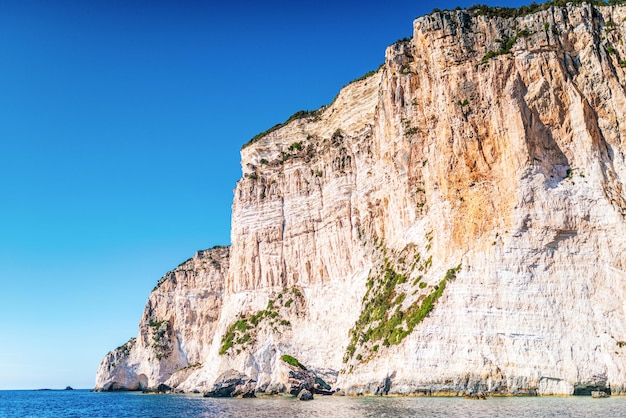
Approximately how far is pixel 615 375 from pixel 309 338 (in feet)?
103

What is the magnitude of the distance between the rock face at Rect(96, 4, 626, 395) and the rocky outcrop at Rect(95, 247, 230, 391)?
25182mm

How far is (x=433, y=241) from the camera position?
4581 centimetres

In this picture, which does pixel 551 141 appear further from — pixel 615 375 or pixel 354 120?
pixel 354 120

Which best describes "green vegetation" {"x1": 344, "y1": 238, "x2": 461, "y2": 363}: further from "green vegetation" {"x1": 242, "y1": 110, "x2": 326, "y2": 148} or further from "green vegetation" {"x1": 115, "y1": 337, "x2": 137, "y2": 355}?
"green vegetation" {"x1": 115, "y1": 337, "x2": 137, "y2": 355}

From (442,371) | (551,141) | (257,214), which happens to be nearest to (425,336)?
(442,371)

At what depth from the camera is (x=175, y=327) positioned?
91.3 metres

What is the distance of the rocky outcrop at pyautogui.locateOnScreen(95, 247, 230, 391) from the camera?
8831cm

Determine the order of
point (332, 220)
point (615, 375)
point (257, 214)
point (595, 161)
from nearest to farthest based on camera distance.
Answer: point (615, 375) → point (595, 161) → point (332, 220) → point (257, 214)

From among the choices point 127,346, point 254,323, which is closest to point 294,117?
point 254,323

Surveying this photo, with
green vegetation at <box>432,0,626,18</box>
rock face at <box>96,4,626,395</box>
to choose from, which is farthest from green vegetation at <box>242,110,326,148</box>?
green vegetation at <box>432,0,626,18</box>

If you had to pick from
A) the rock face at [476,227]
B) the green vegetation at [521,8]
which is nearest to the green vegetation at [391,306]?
the rock face at [476,227]

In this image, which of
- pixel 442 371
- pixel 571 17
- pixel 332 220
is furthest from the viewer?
pixel 332 220

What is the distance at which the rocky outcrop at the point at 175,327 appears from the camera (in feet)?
290

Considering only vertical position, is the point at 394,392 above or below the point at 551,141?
below
